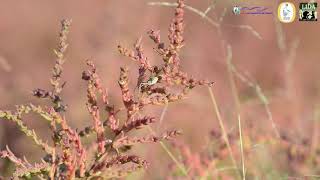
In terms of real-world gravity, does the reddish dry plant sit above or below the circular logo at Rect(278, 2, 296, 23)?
below

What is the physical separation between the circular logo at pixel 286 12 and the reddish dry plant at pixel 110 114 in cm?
243

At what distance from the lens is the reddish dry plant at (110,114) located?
181 cm

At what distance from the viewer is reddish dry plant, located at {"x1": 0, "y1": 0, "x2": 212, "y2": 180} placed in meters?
1.81

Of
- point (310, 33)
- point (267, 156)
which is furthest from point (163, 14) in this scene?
point (267, 156)

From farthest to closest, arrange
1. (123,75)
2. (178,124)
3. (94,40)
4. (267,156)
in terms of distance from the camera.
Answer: (178,124)
(94,40)
(267,156)
(123,75)

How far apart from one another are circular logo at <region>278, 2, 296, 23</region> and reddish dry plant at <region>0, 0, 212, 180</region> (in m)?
2.43

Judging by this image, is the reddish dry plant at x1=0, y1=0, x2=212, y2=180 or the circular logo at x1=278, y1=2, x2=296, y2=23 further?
the circular logo at x1=278, y1=2, x2=296, y2=23

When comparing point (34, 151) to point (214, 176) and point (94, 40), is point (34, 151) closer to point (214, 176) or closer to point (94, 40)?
point (94, 40)

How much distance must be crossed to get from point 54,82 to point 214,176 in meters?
1.32

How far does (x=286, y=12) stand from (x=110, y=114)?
8.41 feet

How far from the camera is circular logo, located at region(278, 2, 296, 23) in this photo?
169 inches

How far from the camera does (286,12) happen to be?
429 centimetres

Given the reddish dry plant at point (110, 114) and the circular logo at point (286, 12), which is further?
the circular logo at point (286, 12)

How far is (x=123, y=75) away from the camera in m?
1.79
